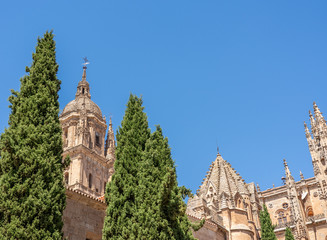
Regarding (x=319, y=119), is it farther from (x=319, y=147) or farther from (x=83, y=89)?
(x=83, y=89)

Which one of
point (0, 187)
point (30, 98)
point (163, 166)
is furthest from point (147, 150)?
point (0, 187)

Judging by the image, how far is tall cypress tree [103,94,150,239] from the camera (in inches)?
513

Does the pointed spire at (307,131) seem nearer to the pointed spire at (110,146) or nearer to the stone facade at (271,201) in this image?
the stone facade at (271,201)

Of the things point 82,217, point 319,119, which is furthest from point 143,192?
point 319,119

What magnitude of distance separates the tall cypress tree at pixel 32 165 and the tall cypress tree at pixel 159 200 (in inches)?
113

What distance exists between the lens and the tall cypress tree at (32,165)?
10.6m

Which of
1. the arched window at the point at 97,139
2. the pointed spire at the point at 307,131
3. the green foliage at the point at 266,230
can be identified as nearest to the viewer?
the green foliage at the point at 266,230

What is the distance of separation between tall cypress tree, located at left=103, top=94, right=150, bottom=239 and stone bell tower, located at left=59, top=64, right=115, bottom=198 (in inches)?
882

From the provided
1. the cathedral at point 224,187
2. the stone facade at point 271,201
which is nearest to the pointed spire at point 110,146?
the cathedral at point 224,187

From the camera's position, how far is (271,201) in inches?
1861

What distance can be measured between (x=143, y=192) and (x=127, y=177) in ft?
3.30

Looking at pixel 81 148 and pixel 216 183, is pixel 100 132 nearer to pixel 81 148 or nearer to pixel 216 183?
pixel 81 148

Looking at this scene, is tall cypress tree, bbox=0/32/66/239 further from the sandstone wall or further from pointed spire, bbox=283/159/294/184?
pointed spire, bbox=283/159/294/184

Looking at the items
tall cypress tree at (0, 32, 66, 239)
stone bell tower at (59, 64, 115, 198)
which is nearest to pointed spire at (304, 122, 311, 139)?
stone bell tower at (59, 64, 115, 198)
